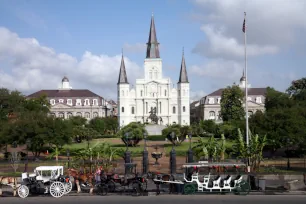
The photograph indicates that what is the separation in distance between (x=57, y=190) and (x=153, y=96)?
8850cm

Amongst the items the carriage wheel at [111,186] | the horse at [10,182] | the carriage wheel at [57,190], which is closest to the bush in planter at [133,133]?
the horse at [10,182]

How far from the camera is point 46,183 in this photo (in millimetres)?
17703

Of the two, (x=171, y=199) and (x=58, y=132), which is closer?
(x=171, y=199)

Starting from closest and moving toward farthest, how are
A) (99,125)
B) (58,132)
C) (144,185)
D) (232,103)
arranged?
(144,185)
(58,132)
(232,103)
(99,125)

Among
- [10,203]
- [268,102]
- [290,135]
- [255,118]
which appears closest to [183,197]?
[10,203]

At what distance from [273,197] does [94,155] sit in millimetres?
13601

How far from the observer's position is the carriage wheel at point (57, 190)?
16.7 metres

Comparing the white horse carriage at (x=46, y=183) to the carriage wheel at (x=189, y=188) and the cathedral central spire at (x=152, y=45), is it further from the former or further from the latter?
the cathedral central spire at (x=152, y=45)

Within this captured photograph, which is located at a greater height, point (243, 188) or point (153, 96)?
point (153, 96)

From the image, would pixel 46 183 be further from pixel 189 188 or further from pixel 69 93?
pixel 69 93

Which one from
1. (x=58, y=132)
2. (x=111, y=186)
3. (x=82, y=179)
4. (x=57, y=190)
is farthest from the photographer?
(x=58, y=132)

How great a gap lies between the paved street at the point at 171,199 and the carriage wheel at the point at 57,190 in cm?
22

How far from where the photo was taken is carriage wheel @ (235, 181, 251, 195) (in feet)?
55.1

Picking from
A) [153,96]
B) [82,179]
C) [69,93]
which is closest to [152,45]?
[153,96]
